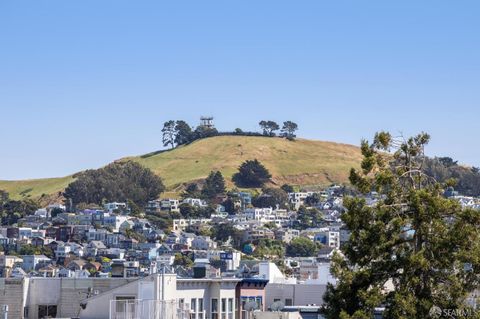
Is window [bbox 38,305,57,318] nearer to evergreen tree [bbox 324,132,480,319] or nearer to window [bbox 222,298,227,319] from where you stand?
window [bbox 222,298,227,319]

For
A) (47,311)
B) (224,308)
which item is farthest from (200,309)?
(47,311)

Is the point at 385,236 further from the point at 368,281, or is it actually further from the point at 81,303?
the point at 81,303

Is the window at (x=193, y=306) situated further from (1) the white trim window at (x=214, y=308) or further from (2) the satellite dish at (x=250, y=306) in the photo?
(2) the satellite dish at (x=250, y=306)

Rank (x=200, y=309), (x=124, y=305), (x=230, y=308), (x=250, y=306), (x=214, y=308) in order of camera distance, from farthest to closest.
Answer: (x=250, y=306), (x=230, y=308), (x=214, y=308), (x=200, y=309), (x=124, y=305)

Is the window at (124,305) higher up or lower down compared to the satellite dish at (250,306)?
lower down

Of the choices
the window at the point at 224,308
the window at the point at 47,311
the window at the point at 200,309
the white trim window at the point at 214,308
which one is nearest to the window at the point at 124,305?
the window at the point at 200,309

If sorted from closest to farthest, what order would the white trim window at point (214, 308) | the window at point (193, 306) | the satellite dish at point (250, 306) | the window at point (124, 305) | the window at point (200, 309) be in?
the window at point (124, 305) → the window at point (193, 306) → the window at point (200, 309) → the white trim window at point (214, 308) → the satellite dish at point (250, 306)

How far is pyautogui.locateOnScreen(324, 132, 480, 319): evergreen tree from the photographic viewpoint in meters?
38.8

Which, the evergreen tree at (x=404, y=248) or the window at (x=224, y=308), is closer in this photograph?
the evergreen tree at (x=404, y=248)

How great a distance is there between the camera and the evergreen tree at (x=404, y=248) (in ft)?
127

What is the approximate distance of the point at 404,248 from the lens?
1563 inches

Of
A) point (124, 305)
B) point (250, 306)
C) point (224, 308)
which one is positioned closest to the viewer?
point (124, 305)

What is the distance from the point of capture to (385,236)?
39.6 meters

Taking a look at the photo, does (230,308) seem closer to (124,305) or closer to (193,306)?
(193,306)
